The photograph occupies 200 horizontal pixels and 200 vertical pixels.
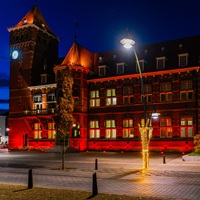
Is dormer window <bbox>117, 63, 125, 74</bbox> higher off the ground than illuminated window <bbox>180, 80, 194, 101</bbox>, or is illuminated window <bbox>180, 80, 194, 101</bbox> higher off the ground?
dormer window <bbox>117, 63, 125, 74</bbox>

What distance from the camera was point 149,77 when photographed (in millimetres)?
38438

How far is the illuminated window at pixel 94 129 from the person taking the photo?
4131 centimetres

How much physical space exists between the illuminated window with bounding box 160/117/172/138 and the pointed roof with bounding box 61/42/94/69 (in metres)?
11.5

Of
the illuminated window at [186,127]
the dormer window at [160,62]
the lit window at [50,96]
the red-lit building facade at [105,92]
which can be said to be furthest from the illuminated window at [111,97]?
the illuminated window at [186,127]

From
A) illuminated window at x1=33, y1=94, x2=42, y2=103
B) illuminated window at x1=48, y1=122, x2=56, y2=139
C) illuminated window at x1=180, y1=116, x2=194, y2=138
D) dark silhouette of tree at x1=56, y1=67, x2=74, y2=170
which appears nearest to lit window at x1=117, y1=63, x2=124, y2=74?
illuminated window at x1=180, y1=116, x2=194, y2=138

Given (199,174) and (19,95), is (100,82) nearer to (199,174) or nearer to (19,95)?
(19,95)

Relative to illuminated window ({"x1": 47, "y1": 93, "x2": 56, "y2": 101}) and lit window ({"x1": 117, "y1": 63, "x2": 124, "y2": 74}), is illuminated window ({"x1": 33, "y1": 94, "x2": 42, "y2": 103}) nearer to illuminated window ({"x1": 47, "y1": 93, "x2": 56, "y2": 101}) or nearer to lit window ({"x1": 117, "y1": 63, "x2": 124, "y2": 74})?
illuminated window ({"x1": 47, "y1": 93, "x2": 56, "y2": 101})

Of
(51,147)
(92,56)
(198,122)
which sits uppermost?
(92,56)

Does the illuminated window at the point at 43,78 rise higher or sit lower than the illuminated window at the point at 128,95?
higher

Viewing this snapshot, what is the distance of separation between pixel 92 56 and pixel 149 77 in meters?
10.4

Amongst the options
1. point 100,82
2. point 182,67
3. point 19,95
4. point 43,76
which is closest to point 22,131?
point 19,95

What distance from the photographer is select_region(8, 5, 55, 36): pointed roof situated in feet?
154

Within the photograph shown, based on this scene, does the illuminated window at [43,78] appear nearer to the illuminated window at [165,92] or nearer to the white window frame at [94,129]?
the white window frame at [94,129]

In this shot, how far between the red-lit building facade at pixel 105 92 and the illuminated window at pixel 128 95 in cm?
12
